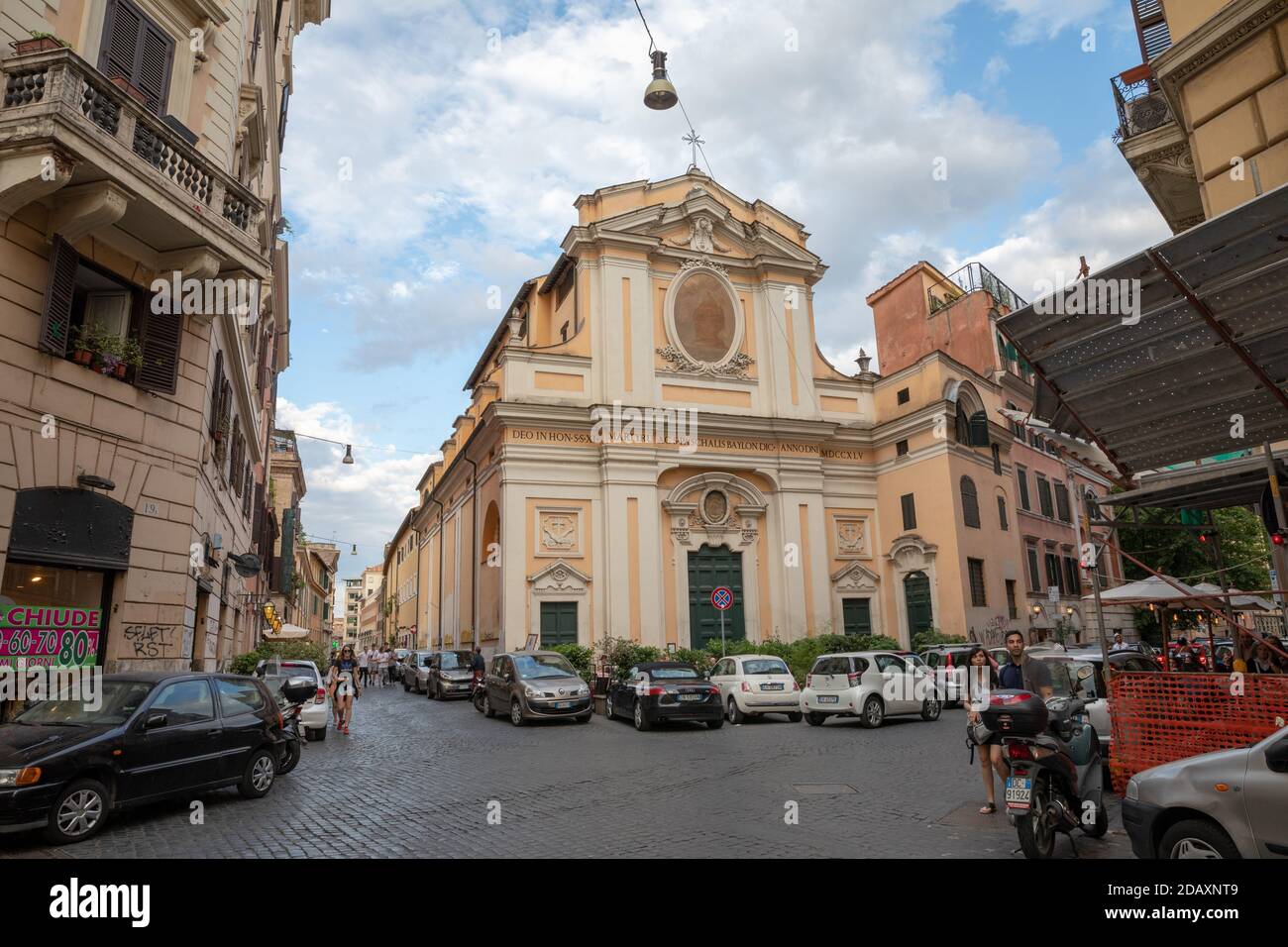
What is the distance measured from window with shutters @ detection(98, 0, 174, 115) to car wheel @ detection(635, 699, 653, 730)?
42.6 ft

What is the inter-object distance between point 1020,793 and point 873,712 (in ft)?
34.5

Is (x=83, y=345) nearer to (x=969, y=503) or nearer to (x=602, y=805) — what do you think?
(x=602, y=805)

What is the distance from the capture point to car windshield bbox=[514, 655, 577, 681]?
712 inches

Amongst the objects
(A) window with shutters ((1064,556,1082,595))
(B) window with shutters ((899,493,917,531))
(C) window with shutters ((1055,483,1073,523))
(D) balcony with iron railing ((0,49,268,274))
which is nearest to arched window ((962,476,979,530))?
(B) window with shutters ((899,493,917,531))

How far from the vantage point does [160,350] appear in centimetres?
1211

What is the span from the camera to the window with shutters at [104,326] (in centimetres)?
1039

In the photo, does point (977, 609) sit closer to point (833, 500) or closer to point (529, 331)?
point (833, 500)

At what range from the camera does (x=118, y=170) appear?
10.2m

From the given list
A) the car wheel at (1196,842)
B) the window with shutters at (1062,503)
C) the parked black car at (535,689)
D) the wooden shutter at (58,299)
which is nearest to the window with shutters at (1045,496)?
the window with shutters at (1062,503)

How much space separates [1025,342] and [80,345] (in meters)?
11.5

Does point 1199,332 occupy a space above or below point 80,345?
below

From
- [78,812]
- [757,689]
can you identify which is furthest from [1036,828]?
[757,689]

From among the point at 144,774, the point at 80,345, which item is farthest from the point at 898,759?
the point at 80,345
